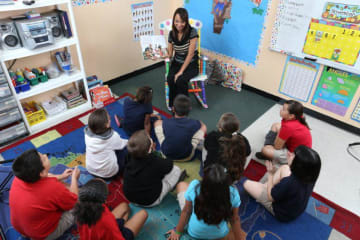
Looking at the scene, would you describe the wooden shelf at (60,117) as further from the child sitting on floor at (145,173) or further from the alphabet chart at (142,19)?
the child sitting on floor at (145,173)

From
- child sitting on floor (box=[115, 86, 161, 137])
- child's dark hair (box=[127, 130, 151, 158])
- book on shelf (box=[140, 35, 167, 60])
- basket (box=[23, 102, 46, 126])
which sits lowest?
basket (box=[23, 102, 46, 126])

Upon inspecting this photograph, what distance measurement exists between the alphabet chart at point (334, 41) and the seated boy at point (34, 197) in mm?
2684

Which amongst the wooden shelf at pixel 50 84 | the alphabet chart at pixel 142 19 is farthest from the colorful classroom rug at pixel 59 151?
the alphabet chart at pixel 142 19

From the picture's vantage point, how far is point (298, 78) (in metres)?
2.99

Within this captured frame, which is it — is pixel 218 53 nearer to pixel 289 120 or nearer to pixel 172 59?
pixel 172 59

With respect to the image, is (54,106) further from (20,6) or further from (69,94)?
(20,6)

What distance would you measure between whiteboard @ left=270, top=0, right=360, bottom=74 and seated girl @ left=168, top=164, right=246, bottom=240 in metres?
2.05

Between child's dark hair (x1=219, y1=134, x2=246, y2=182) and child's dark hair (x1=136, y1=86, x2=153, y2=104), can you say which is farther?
child's dark hair (x1=136, y1=86, x2=153, y2=104)

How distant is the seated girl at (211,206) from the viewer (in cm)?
118

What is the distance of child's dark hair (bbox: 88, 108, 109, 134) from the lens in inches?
70.1

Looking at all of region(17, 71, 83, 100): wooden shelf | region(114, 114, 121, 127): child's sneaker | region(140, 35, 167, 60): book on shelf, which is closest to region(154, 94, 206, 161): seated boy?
region(114, 114, 121, 127): child's sneaker

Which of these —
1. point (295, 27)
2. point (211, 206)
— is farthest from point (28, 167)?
point (295, 27)

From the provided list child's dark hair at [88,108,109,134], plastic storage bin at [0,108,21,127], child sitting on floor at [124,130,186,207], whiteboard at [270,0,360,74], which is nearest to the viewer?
child sitting on floor at [124,130,186,207]

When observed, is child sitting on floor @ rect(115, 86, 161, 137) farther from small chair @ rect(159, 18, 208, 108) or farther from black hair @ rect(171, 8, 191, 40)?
black hair @ rect(171, 8, 191, 40)
